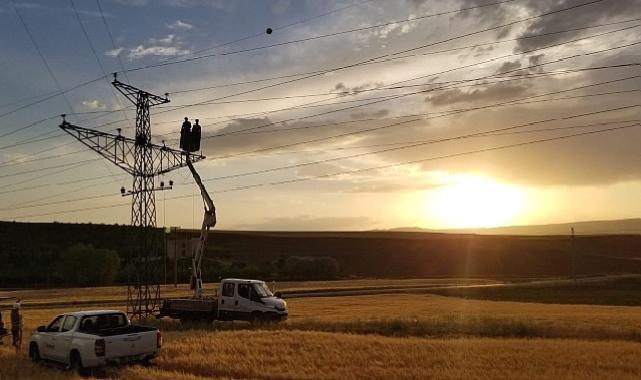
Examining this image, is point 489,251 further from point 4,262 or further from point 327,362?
point 327,362

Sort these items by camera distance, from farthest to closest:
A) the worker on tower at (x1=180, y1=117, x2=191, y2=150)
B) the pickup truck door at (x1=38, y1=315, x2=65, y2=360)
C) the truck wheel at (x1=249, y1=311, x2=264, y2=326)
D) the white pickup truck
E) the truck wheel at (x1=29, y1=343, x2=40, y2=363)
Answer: the worker on tower at (x1=180, y1=117, x2=191, y2=150) < the truck wheel at (x1=249, y1=311, x2=264, y2=326) < the truck wheel at (x1=29, y1=343, x2=40, y2=363) < the pickup truck door at (x1=38, y1=315, x2=65, y2=360) < the white pickup truck

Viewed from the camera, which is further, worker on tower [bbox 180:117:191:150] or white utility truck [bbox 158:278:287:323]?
worker on tower [bbox 180:117:191:150]

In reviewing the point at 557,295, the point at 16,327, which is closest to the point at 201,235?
the point at 16,327

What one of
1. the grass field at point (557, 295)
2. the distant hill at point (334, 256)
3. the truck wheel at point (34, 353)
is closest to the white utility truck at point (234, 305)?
the truck wheel at point (34, 353)

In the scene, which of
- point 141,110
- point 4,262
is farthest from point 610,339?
point 4,262

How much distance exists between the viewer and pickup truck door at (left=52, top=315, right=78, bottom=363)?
21297mm

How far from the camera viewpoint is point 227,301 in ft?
126

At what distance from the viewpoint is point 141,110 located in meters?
43.8

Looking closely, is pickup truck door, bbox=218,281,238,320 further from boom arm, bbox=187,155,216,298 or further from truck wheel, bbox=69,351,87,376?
truck wheel, bbox=69,351,87,376

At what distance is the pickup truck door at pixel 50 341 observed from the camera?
72.4 ft

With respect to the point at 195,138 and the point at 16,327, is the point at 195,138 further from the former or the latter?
the point at 16,327

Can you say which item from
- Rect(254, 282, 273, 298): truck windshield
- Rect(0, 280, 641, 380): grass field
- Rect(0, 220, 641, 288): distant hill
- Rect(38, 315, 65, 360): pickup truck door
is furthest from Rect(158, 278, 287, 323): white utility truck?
Rect(0, 220, 641, 288): distant hill

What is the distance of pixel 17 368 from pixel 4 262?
12594 cm

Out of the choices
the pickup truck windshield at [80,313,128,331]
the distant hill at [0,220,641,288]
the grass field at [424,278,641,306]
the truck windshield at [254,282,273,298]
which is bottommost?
the grass field at [424,278,641,306]
